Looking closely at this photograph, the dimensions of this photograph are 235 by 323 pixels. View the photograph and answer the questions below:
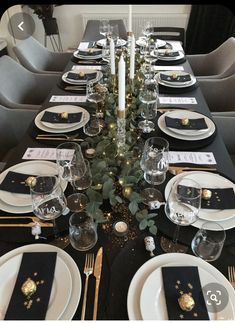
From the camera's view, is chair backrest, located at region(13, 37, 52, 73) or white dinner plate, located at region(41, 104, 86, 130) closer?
white dinner plate, located at region(41, 104, 86, 130)

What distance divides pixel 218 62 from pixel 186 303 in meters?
1.81

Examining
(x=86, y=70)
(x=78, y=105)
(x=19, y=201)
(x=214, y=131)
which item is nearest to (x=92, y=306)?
(x=19, y=201)

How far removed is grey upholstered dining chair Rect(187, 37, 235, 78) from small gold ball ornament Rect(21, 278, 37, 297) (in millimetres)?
1615

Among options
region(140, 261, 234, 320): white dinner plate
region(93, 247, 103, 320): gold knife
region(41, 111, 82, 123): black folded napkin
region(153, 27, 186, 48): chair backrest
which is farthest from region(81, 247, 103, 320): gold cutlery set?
region(153, 27, 186, 48): chair backrest

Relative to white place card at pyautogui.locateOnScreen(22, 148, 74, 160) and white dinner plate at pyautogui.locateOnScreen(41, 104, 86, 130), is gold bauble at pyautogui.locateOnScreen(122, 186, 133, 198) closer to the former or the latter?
white place card at pyautogui.locateOnScreen(22, 148, 74, 160)

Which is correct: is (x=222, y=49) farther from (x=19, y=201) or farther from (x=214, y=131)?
(x=19, y=201)

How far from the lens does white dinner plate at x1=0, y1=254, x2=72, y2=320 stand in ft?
1.89

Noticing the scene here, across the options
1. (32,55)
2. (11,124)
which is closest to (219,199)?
(11,124)

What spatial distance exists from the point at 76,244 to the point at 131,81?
2.22 ft

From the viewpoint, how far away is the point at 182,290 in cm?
60

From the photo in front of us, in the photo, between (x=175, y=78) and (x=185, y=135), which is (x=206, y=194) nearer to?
(x=185, y=135)

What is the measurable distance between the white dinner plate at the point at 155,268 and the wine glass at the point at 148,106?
0.58m

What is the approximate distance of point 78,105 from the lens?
1.31 m

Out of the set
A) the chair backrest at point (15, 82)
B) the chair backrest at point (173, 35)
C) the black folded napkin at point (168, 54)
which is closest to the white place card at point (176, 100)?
the black folded napkin at point (168, 54)
